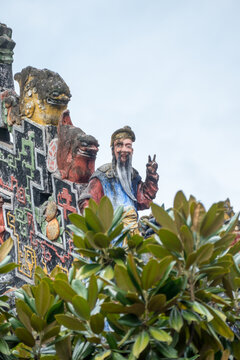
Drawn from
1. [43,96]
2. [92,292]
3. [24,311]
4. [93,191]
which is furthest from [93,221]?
[43,96]

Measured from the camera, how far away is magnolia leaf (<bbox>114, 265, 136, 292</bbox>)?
13.7ft

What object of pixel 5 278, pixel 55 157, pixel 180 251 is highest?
pixel 55 157

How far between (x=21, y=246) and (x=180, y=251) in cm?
719

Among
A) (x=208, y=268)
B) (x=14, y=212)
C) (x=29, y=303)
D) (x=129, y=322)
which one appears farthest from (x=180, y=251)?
(x=14, y=212)

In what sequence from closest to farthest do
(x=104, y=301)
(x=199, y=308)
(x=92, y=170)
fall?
(x=199, y=308)
(x=104, y=301)
(x=92, y=170)

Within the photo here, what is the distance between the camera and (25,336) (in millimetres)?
4633

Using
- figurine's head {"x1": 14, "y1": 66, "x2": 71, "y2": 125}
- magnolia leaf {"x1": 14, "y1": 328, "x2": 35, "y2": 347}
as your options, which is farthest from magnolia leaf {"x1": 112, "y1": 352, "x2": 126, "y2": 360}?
figurine's head {"x1": 14, "y1": 66, "x2": 71, "y2": 125}

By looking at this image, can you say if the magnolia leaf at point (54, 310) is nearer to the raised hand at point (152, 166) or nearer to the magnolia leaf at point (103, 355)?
the magnolia leaf at point (103, 355)

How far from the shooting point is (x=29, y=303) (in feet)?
15.2

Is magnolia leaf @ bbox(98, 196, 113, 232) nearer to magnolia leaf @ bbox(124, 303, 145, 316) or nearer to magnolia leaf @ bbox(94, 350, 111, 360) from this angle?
magnolia leaf @ bbox(124, 303, 145, 316)

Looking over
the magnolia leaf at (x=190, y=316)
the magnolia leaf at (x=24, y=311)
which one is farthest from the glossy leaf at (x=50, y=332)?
the magnolia leaf at (x=190, y=316)

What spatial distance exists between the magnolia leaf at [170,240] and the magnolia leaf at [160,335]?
15.5 inches

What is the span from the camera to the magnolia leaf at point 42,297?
4503mm

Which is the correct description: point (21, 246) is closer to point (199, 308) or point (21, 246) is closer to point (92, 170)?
point (92, 170)
